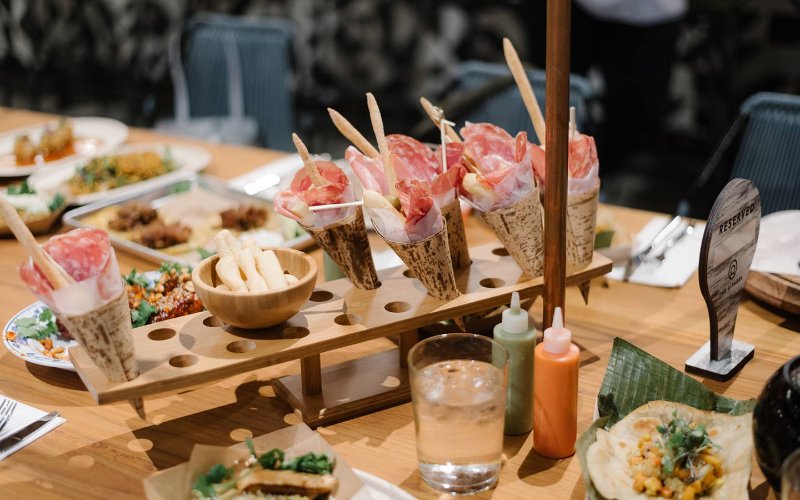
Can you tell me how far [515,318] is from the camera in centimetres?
126

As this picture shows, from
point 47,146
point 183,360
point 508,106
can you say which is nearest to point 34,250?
point 183,360

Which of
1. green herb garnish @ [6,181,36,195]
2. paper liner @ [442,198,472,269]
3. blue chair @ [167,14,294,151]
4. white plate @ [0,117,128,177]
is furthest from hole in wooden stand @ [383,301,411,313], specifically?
blue chair @ [167,14,294,151]

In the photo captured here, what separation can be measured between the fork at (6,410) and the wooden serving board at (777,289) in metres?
1.32

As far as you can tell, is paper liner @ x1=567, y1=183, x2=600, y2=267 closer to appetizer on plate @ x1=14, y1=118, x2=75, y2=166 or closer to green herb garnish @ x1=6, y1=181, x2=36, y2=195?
green herb garnish @ x1=6, y1=181, x2=36, y2=195

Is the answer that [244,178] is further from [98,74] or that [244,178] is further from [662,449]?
[98,74]

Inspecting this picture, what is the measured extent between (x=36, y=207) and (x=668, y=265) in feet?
4.82

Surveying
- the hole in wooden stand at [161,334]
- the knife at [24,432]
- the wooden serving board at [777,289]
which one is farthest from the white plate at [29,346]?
the wooden serving board at [777,289]

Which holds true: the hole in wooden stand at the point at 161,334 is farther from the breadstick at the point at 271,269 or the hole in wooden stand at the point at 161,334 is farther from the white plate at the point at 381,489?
the white plate at the point at 381,489

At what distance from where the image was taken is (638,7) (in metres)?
3.85

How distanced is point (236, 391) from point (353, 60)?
4.69 metres

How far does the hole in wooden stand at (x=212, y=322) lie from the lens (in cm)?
135

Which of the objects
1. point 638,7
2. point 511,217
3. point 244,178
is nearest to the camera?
point 511,217

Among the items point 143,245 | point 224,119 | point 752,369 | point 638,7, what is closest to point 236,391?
point 143,245

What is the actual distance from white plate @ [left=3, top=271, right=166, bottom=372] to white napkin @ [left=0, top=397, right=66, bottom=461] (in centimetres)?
9
